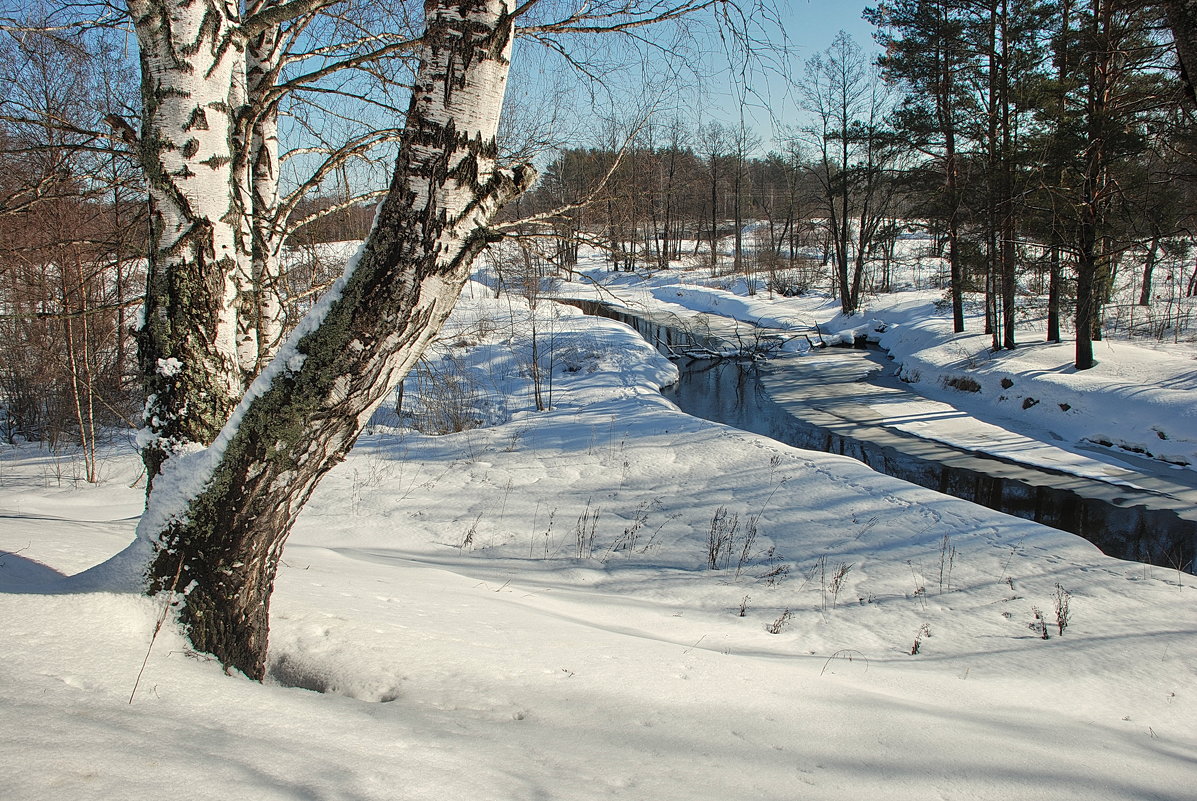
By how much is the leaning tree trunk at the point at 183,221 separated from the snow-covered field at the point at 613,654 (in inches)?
28.3

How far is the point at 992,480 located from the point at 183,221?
11443 mm

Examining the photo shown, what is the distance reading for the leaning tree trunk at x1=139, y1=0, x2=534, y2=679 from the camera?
2.00 m

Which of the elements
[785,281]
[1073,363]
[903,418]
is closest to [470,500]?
[903,418]

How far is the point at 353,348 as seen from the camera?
206 cm

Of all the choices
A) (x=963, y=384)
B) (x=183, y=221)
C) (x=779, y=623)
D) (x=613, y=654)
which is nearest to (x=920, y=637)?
(x=779, y=623)

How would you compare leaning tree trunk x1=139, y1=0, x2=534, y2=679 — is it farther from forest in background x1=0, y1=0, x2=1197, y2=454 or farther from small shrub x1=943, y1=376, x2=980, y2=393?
small shrub x1=943, y1=376, x2=980, y2=393

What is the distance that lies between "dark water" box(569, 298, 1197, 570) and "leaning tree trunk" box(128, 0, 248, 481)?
950cm

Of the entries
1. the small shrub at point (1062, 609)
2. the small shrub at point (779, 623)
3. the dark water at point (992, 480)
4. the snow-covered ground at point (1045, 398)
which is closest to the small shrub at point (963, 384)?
the snow-covered ground at point (1045, 398)

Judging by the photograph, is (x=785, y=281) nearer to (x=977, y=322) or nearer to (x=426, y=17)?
(x=977, y=322)

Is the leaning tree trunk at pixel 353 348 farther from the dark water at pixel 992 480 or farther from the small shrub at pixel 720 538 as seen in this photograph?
the dark water at pixel 992 480

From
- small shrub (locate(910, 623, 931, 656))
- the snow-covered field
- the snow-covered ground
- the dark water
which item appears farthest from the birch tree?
the dark water

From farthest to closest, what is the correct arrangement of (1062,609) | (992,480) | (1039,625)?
(992,480), (1062,609), (1039,625)

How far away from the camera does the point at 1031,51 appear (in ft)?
51.4

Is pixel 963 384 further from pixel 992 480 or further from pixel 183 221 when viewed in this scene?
pixel 183 221
